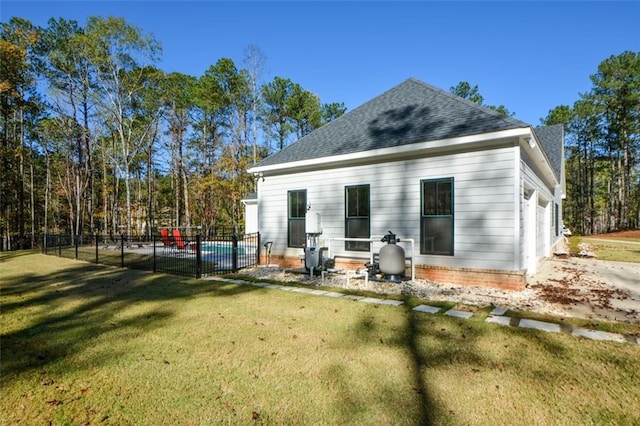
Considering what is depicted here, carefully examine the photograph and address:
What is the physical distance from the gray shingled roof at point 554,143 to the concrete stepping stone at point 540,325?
1530 centimetres

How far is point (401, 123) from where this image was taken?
8.50 meters

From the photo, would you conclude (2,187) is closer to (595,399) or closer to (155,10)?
(155,10)

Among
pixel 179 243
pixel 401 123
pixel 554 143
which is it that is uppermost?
pixel 554 143

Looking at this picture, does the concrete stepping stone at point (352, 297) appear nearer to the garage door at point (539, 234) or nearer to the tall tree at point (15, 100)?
the garage door at point (539, 234)

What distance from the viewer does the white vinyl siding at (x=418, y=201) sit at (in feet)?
20.9

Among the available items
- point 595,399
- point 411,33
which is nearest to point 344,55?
point 411,33

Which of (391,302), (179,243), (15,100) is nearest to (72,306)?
(391,302)

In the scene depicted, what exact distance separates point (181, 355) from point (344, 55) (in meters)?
16.1

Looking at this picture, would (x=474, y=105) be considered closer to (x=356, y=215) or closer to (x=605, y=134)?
(x=356, y=215)

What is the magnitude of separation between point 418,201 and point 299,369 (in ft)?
17.9

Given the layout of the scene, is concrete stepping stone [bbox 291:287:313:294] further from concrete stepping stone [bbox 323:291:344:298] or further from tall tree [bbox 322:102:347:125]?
tall tree [bbox 322:102:347:125]

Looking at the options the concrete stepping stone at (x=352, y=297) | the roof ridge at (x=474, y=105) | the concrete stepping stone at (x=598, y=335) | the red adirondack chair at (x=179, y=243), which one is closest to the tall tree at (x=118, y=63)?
the red adirondack chair at (x=179, y=243)

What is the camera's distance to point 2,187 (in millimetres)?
16750

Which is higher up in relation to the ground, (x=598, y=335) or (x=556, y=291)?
(x=598, y=335)
